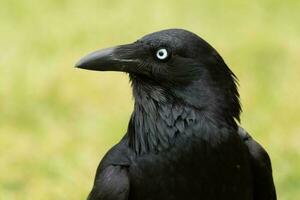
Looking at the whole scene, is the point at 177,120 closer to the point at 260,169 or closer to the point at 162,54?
the point at 162,54

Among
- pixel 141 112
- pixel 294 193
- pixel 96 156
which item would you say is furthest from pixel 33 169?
pixel 141 112

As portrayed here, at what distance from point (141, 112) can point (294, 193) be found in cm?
249

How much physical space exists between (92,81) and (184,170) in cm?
416

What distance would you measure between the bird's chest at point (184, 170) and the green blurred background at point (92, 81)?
2.26m

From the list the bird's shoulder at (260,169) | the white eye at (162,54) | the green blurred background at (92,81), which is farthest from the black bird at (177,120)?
the green blurred background at (92,81)

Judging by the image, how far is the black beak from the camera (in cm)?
505

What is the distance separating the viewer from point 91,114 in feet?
28.3

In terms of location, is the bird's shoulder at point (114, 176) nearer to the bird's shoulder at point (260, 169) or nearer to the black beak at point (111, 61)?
the black beak at point (111, 61)

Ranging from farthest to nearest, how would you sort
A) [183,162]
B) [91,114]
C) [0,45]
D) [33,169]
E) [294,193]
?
[0,45] → [91,114] → [33,169] → [294,193] → [183,162]

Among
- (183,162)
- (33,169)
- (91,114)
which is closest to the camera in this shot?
(183,162)

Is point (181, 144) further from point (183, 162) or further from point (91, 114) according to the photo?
point (91, 114)

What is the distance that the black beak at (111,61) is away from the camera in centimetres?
505

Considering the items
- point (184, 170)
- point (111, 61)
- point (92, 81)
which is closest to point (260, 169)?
point (184, 170)

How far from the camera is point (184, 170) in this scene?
199 inches
